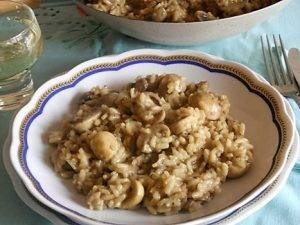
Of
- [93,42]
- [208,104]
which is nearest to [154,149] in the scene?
[208,104]

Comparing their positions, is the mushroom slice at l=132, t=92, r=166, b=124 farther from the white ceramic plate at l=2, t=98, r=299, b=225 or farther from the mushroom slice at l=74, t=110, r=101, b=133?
the white ceramic plate at l=2, t=98, r=299, b=225

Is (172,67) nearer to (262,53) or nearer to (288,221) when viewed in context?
(262,53)

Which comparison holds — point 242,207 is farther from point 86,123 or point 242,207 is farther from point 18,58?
point 18,58

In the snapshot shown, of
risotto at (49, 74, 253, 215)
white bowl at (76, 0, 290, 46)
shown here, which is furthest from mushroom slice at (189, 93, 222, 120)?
white bowl at (76, 0, 290, 46)

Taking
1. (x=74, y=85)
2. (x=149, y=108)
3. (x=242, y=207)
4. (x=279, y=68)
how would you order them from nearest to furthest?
(x=242, y=207), (x=149, y=108), (x=74, y=85), (x=279, y=68)

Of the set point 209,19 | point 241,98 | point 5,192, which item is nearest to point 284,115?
point 241,98

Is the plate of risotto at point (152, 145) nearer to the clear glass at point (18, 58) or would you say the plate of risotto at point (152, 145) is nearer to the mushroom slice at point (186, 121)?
the mushroom slice at point (186, 121)
